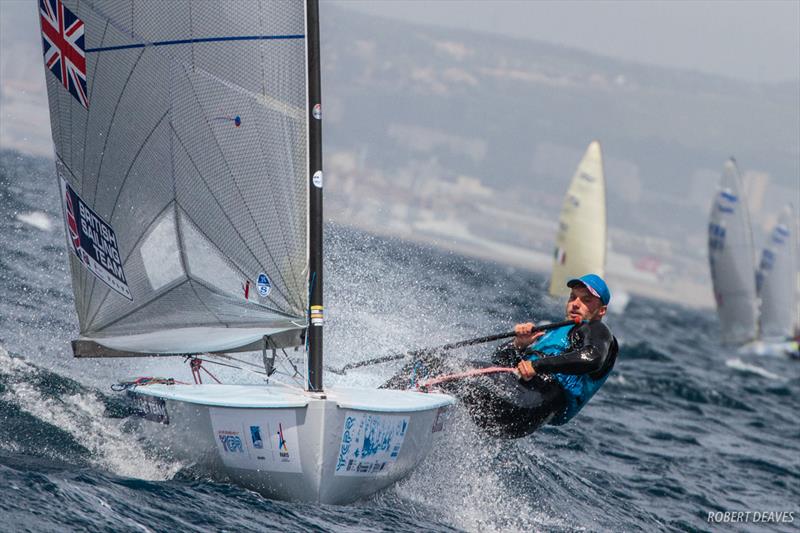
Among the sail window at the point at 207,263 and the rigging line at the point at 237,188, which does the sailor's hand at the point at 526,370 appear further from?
the sail window at the point at 207,263

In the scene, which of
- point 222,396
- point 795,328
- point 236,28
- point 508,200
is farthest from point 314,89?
point 508,200

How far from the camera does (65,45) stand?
21.3ft

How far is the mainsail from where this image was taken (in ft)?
19.4

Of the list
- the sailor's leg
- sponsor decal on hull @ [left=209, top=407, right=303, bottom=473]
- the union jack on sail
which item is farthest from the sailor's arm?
the union jack on sail

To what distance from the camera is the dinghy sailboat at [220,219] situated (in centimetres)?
554

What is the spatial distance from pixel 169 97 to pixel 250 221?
0.85 m

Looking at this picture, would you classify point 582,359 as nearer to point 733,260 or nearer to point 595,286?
point 595,286

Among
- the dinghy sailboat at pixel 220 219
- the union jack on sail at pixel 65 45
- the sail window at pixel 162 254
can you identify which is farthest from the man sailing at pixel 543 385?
the union jack on sail at pixel 65 45

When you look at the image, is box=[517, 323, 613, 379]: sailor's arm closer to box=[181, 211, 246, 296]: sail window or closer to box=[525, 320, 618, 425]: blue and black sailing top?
box=[525, 320, 618, 425]: blue and black sailing top

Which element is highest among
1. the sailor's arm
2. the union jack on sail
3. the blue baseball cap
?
the union jack on sail

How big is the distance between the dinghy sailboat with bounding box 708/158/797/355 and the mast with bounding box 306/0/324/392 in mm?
22723
